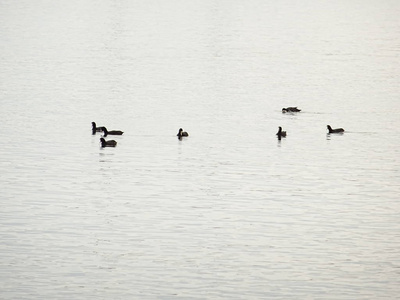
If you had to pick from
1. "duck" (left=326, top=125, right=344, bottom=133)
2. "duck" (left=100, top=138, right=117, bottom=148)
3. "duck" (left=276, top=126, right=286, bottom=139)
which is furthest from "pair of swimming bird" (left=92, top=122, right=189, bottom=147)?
"duck" (left=326, top=125, right=344, bottom=133)

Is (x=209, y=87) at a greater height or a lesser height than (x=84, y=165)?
greater

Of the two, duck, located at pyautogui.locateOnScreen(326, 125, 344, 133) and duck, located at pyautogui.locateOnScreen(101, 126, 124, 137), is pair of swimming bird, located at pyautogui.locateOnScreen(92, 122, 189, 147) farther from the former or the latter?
duck, located at pyautogui.locateOnScreen(326, 125, 344, 133)

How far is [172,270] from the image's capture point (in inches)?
1031

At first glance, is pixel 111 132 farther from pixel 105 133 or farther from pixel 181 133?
pixel 181 133

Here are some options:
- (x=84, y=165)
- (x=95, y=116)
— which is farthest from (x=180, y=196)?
(x=95, y=116)

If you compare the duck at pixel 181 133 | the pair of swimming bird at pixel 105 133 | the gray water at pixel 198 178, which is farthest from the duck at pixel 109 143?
the duck at pixel 181 133

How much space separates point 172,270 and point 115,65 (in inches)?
2248

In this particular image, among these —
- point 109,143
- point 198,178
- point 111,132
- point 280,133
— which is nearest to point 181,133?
point 111,132

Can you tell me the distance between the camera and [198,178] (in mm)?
38750

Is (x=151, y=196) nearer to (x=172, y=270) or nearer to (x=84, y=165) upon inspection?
(x=84, y=165)

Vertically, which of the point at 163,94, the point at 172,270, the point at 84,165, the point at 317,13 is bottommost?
the point at 172,270

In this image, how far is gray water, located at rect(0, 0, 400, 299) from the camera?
1020 inches

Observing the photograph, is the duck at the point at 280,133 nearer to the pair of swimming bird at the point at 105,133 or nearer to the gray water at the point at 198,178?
the gray water at the point at 198,178

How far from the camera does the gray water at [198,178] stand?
25906mm
